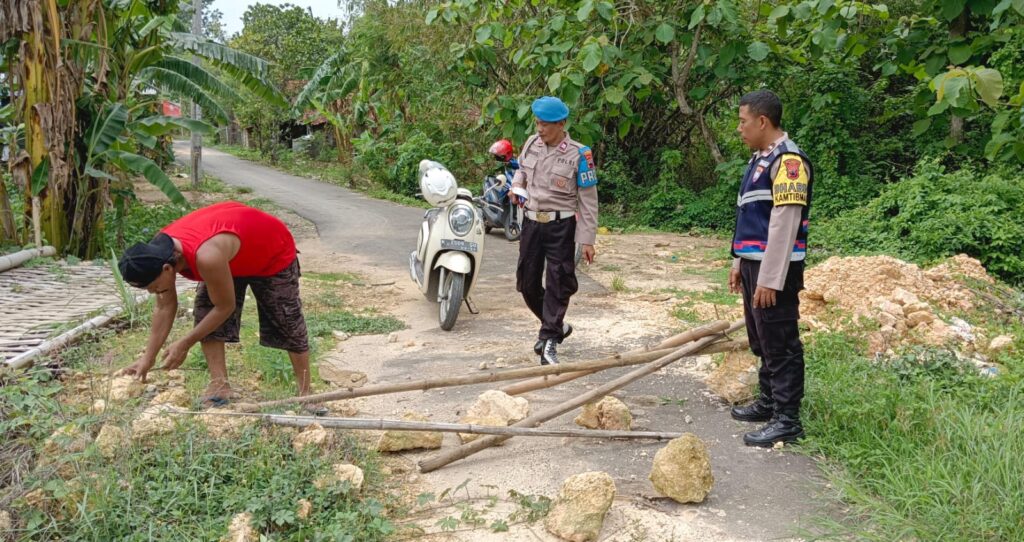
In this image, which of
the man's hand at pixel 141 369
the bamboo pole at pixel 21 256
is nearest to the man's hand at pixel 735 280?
the man's hand at pixel 141 369

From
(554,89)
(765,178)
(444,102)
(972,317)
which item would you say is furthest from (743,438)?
(444,102)

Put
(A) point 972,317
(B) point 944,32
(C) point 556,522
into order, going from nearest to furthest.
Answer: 1. (C) point 556,522
2. (A) point 972,317
3. (B) point 944,32

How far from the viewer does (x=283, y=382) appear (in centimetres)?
446

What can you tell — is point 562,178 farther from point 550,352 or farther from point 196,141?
point 196,141

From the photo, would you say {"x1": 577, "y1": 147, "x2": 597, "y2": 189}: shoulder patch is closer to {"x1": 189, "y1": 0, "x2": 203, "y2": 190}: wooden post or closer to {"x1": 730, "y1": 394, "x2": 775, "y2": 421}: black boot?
{"x1": 730, "y1": 394, "x2": 775, "y2": 421}: black boot

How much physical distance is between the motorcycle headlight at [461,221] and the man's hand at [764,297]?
10.1 ft

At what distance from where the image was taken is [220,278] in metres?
3.47

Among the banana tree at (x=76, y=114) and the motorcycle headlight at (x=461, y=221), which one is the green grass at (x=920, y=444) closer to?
the motorcycle headlight at (x=461, y=221)

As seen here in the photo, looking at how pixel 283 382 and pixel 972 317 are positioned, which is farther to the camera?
pixel 972 317

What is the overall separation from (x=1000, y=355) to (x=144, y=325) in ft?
18.2

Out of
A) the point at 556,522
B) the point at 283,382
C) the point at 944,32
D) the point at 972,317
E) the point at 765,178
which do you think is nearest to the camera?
the point at 556,522

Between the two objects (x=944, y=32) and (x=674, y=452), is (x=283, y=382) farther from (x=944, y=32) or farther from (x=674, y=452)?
(x=944, y=32)

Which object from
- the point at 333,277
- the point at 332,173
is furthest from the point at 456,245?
the point at 332,173

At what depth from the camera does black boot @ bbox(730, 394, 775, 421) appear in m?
4.05
